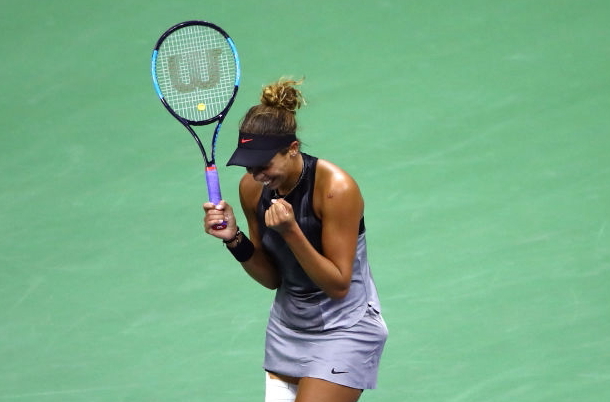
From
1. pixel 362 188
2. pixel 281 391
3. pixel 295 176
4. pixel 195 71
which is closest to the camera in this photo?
pixel 295 176

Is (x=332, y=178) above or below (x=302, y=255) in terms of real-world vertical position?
above

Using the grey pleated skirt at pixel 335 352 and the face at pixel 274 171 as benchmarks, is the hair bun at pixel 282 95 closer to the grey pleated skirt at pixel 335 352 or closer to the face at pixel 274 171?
the face at pixel 274 171

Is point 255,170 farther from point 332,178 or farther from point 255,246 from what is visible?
point 255,246

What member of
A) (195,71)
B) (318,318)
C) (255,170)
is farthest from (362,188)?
(255,170)

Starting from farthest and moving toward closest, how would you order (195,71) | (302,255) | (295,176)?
(195,71) < (295,176) < (302,255)

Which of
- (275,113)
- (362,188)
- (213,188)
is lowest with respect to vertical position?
(213,188)

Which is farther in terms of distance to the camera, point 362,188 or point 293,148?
point 362,188

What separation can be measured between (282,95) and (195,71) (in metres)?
0.84

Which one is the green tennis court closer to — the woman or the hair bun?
the woman

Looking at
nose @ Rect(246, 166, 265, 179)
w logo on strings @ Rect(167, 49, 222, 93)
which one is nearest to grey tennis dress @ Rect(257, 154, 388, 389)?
nose @ Rect(246, 166, 265, 179)

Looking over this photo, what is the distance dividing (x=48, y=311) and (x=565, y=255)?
3221 millimetres

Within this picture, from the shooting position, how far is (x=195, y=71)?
545 cm

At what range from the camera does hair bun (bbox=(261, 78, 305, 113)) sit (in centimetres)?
474

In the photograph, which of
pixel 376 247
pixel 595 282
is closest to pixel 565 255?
pixel 595 282
